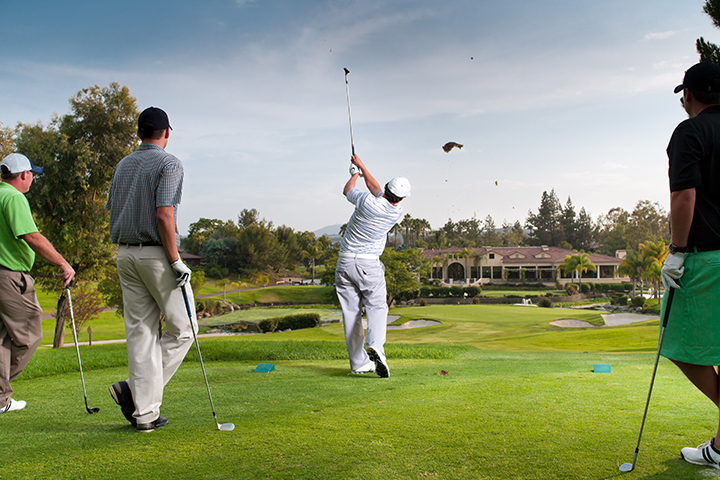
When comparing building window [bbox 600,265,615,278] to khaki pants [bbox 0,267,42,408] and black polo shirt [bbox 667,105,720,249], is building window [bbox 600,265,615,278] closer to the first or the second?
black polo shirt [bbox 667,105,720,249]

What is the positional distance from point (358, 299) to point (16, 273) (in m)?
3.24

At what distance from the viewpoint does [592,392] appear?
390cm

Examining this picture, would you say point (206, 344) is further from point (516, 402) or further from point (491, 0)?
point (491, 0)

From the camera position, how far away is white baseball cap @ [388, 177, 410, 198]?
5156 millimetres

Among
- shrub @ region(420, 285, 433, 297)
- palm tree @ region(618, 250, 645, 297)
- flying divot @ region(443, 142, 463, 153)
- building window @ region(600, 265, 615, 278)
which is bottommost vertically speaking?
shrub @ region(420, 285, 433, 297)

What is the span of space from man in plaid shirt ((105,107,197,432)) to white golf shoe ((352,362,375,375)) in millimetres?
2432

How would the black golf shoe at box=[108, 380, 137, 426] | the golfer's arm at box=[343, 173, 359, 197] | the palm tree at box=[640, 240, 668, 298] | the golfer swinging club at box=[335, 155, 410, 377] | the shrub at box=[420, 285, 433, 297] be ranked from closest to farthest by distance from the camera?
the black golf shoe at box=[108, 380, 137, 426] < the golfer swinging club at box=[335, 155, 410, 377] < the golfer's arm at box=[343, 173, 359, 197] < the palm tree at box=[640, 240, 668, 298] < the shrub at box=[420, 285, 433, 297]

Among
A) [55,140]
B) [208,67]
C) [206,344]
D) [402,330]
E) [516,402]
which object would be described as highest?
[208,67]

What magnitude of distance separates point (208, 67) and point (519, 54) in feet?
54.5

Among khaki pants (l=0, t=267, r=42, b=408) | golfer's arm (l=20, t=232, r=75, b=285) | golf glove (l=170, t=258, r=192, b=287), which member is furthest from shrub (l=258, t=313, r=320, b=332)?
golf glove (l=170, t=258, r=192, b=287)

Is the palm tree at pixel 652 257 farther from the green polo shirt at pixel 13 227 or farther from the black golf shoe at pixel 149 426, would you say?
the green polo shirt at pixel 13 227

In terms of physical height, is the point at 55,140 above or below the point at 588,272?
above

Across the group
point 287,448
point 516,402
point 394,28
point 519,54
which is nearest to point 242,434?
point 287,448

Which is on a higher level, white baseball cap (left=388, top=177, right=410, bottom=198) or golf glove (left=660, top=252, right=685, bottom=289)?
white baseball cap (left=388, top=177, right=410, bottom=198)
